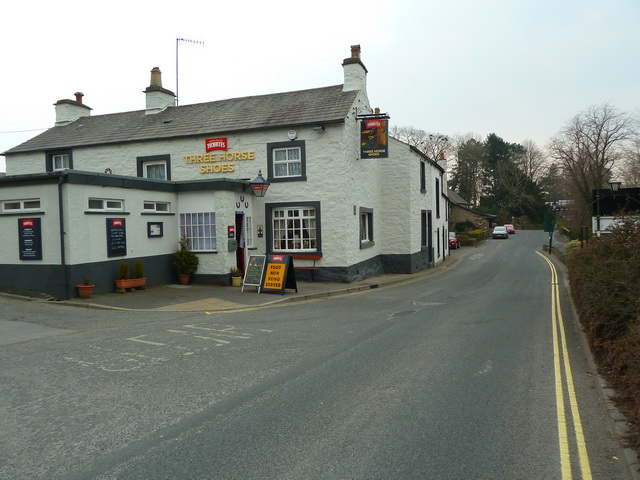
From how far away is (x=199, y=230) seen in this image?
17188mm

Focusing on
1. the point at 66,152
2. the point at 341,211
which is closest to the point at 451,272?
the point at 341,211

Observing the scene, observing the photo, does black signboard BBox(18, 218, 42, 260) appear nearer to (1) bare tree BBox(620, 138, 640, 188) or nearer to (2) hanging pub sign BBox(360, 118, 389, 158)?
(2) hanging pub sign BBox(360, 118, 389, 158)

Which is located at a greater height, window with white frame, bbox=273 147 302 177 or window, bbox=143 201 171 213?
window with white frame, bbox=273 147 302 177

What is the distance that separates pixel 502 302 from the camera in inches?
580

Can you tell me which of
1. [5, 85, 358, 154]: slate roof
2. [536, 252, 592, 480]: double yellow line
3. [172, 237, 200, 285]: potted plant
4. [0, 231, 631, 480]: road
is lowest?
[536, 252, 592, 480]: double yellow line

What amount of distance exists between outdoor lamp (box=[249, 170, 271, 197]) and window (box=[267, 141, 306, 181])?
108 cm

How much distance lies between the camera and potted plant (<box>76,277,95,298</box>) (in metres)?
13.2

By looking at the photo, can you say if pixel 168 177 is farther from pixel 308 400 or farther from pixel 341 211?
pixel 308 400

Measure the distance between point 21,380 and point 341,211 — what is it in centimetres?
1311

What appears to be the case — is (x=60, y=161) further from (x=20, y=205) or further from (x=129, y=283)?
(x=129, y=283)

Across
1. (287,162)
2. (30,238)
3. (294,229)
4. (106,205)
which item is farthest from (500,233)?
(30,238)

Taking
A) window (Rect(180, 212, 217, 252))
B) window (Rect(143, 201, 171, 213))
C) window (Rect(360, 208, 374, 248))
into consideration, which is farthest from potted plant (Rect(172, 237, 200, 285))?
window (Rect(360, 208, 374, 248))

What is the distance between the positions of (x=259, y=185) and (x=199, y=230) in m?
2.72

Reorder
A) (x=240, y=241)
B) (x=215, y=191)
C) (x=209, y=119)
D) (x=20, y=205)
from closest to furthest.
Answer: (x=20, y=205) → (x=215, y=191) → (x=240, y=241) → (x=209, y=119)
